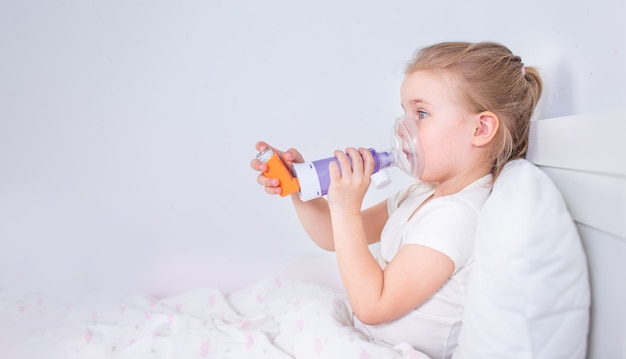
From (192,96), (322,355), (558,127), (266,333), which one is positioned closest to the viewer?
(558,127)

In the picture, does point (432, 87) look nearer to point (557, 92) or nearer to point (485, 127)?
point (485, 127)

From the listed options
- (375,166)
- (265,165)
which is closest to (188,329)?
(265,165)

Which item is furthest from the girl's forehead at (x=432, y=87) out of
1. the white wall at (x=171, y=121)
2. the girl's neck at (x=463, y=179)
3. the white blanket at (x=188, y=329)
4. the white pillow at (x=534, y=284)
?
the white wall at (x=171, y=121)

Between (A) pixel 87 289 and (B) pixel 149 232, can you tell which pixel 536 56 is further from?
(A) pixel 87 289

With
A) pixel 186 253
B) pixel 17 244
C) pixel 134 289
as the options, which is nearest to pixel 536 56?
pixel 186 253

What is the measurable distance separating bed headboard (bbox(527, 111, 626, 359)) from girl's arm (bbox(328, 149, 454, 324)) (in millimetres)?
204

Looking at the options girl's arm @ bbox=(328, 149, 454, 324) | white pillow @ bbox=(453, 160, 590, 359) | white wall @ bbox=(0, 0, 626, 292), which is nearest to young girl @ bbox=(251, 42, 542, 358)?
girl's arm @ bbox=(328, 149, 454, 324)

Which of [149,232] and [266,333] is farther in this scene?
[149,232]

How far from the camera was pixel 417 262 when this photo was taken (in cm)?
86

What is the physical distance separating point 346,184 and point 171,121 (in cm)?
81

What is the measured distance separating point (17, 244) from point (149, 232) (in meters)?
0.37

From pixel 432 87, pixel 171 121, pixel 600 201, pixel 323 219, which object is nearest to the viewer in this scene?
pixel 600 201

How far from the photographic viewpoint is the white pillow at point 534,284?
719mm

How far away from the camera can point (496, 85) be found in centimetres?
96
